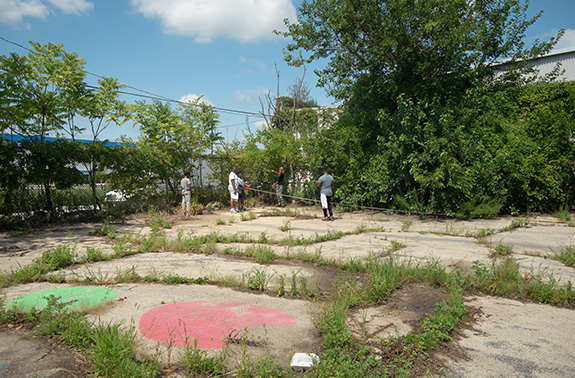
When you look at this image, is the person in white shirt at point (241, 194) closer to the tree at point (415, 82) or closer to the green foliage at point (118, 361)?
the tree at point (415, 82)

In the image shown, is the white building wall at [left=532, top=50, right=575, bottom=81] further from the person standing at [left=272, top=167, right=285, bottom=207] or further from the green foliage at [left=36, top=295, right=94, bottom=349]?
the green foliage at [left=36, top=295, right=94, bottom=349]

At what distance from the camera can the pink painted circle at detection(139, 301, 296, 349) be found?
3.73 meters

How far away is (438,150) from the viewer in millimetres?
11969

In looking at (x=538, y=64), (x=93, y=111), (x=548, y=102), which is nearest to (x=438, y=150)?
(x=548, y=102)

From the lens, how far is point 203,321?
414 centimetres

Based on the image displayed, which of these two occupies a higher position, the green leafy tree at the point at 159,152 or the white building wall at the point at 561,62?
the white building wall at the point at 561,62

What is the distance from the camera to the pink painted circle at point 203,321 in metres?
3.73

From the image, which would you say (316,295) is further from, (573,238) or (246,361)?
(573,238)

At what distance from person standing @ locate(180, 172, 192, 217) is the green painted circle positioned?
845 cm

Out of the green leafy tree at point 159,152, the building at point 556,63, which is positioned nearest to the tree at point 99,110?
the green leafy tree at point 159,152

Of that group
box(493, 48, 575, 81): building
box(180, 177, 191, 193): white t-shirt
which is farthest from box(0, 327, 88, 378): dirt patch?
box(493, 48, 575, 81): building

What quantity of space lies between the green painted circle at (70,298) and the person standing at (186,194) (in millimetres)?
8452

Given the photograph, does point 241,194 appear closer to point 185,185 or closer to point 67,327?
point 185,185

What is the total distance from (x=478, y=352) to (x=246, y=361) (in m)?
2.26
